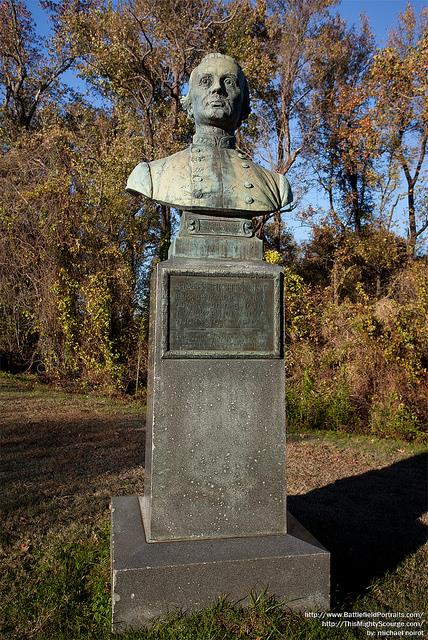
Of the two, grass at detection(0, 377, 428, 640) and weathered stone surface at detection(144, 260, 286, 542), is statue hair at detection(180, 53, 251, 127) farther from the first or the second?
grass at detection(0, 377, 428, 640)

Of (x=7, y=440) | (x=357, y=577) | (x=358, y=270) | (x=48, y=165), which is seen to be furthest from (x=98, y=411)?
(x=358, y=270)

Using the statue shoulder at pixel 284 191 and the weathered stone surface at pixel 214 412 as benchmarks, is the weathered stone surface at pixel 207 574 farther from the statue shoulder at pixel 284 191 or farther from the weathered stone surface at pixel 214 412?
the statue shoulder at pixel 284 191

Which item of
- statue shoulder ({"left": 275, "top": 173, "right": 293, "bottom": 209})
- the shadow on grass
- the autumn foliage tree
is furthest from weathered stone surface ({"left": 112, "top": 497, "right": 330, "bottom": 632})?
the autumn foliage tree

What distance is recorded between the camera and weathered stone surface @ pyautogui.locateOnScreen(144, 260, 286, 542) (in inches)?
122

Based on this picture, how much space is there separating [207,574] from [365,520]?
7.61 feet

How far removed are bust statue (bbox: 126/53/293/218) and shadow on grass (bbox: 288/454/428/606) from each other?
2.50m

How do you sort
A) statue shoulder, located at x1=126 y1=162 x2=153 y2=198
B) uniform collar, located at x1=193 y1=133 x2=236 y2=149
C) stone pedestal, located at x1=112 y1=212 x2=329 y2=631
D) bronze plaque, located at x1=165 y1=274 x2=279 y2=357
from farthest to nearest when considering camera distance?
uniform collar, located at x1=193 y1=133 x2=236 y2=149 < statue shoulder, located at x1=126 y1=162 x2=153 y2=198 < bronze plaque, located at x1=165 y1=274 x2=279 y2=357 < stone pedestal, located at x1=112 y1=212 x2=329 y2=631

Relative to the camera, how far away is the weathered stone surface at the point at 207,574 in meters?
2.77

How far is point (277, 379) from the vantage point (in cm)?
321

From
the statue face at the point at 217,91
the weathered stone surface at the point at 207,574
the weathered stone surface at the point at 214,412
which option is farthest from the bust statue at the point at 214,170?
the weathered stone surface at the point at 207,574

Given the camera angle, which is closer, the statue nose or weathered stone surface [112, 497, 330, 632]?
weathered stone surface [112, 497, 330, 632]

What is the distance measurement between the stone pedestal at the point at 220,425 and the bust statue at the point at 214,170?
0.32m

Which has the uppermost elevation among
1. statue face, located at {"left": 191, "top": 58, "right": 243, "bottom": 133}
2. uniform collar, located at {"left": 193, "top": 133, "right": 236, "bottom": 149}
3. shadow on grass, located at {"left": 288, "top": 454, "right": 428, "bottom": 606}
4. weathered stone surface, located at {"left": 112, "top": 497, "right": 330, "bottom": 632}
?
statue face, located at {"left": 191, "top": 58, "right": 243, "bottom": 133}

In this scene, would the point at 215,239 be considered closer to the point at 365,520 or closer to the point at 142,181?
the point at 142,181
